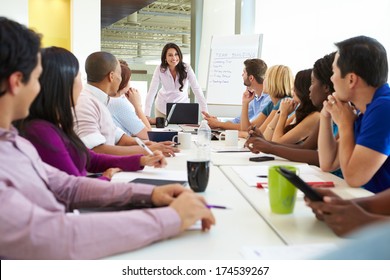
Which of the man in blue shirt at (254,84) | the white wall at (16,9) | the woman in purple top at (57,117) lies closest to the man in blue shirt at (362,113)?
the woman in purple top at (57,117)

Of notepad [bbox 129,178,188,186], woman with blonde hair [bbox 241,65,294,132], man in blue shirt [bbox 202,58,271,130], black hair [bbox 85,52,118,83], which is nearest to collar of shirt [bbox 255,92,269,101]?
man in blue shirt [bbox 202,58,271,130]

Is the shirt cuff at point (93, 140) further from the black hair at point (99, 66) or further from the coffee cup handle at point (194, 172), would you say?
the coffee cup handle at point (194, 172)

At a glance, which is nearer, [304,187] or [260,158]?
[304,187]

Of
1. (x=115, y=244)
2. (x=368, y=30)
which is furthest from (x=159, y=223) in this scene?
(x=368, y=30)

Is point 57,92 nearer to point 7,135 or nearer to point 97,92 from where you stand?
point 7,135

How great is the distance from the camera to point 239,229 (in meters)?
1.07

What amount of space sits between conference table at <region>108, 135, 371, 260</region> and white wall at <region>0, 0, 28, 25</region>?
5227 millimetres

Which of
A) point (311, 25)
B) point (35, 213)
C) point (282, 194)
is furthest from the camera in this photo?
point (311, 25)

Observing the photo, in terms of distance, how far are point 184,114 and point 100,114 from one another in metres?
1.96

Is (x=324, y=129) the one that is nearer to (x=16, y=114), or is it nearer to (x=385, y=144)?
(x=385, y=144)

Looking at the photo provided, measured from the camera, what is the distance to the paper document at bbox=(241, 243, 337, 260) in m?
0.88

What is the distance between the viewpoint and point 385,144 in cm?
157

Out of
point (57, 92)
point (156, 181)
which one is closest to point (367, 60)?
point (156, 181)

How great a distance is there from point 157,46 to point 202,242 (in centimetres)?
1659
